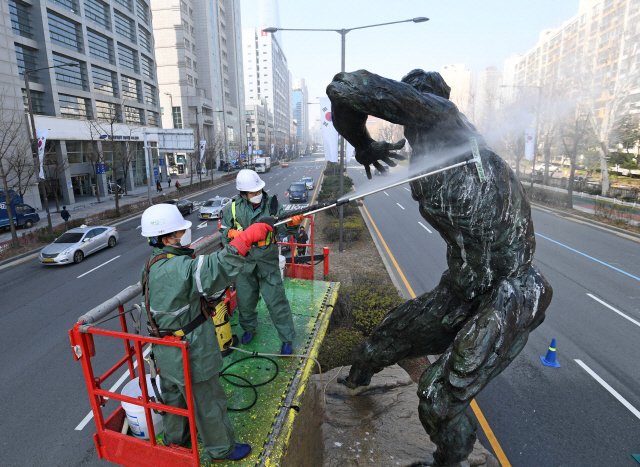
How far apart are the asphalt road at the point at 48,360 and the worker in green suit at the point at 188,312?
321 centimetres

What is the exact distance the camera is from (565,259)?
1312 cm

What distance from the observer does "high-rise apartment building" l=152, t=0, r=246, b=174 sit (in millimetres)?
56156

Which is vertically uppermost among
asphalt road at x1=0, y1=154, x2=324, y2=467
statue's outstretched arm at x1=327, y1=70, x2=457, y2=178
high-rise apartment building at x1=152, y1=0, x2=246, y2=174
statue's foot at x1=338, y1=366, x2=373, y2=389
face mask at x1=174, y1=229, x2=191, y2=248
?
high-rise apartment building at x1=152, y1=0, x2=246, y2=174

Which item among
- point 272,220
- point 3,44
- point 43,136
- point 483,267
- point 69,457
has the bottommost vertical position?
point 69,457

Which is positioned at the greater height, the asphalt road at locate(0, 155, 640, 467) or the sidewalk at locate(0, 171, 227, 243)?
the sidewalk at locate(0, 171, 227, 243)

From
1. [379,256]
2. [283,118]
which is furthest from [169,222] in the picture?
[283,118]

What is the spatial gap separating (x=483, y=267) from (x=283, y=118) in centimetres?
16100

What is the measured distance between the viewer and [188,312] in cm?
275

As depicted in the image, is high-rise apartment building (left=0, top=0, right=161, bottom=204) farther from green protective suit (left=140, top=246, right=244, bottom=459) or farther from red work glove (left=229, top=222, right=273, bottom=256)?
red work glove (left=229, top=222, right=273, bottom=256)

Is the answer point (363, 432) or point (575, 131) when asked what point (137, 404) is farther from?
point (575, 131)

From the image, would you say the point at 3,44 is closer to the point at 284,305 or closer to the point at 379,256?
the point at 379,256

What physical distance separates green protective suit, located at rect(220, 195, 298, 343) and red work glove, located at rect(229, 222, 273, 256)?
Result: 59.2 inches

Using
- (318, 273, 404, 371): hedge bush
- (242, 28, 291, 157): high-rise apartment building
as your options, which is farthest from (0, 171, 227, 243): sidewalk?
(242, 28, 291, 157): high-rise apartment building

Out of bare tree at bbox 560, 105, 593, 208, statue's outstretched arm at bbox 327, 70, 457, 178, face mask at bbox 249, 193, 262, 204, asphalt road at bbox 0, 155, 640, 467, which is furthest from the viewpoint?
bare tree at bbox 560, 105, 593, 208
